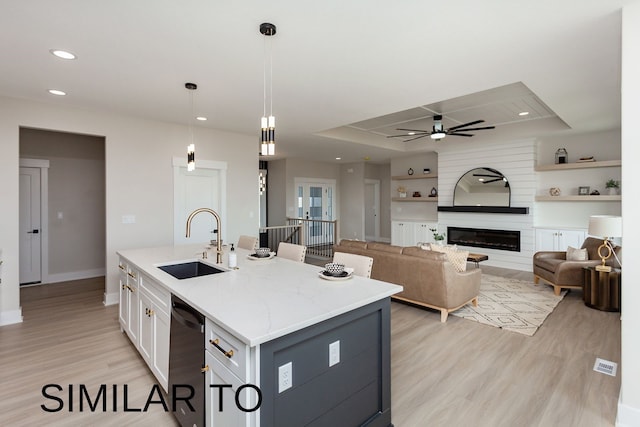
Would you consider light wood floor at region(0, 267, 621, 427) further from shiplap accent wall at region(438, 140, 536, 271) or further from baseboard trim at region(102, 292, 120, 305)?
shiplap accent wall at region(438, 140, 536, 271)

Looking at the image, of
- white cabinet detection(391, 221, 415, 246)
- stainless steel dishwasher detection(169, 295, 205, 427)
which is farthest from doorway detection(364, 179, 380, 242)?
stainless steel dishwasher detection(169, 295, 205, 427)

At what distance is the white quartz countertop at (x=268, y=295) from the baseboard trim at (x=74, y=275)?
4.33m

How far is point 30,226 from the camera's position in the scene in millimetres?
5578

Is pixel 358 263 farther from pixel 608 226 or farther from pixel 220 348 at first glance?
pixel 608 226

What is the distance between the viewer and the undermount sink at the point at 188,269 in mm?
2934

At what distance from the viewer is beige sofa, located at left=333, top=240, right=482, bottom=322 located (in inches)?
152

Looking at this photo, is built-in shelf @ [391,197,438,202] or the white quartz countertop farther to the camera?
built-in shelf @ [391,197,438,202]

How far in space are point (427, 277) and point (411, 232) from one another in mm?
4681

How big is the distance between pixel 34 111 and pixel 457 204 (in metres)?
7.79

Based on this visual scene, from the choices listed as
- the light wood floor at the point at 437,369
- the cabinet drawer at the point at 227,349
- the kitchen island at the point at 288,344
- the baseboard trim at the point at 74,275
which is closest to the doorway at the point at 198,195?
the light wood floor at the point at 437,369

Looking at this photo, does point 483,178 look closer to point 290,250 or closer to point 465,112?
point 465,112
